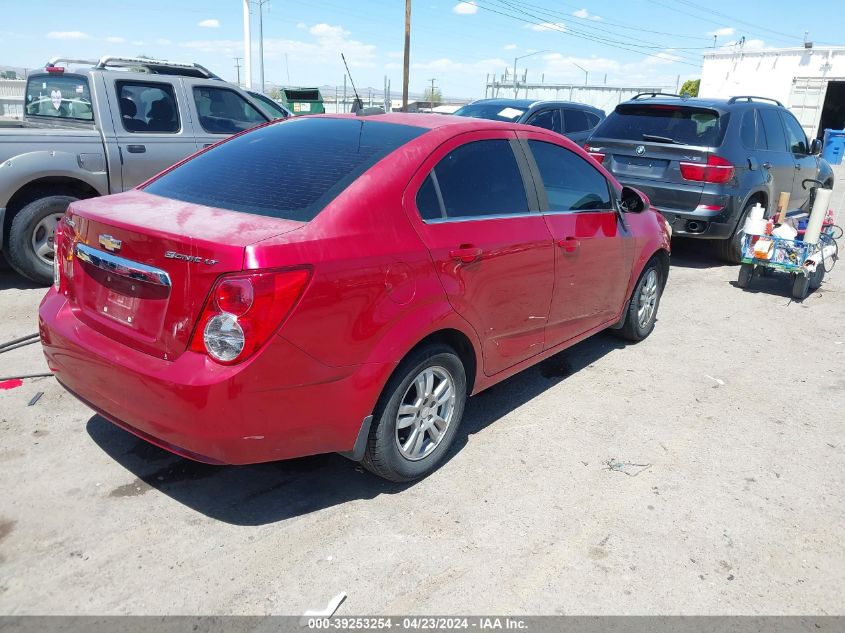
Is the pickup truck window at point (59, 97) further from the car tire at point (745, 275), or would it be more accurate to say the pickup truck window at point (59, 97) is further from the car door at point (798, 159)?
the car door at point (798, 159)

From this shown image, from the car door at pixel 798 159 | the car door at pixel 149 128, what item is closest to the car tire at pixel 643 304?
the car door at pixel 149 128

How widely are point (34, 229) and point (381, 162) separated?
4309 mm

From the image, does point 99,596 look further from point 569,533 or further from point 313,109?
point 313,109

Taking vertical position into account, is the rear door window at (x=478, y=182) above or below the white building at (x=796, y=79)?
below

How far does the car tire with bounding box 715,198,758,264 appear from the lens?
800 centimetres

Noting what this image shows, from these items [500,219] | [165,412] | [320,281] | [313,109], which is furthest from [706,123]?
[313,109]

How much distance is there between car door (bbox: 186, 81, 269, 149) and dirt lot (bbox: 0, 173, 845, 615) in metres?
3.37

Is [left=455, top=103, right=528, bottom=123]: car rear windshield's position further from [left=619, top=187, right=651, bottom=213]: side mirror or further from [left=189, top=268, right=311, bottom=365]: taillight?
[left=189, top=268, right=311, bottom=365]: taillight

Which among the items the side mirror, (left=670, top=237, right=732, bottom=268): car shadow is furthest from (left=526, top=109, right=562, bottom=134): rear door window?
the side mirror

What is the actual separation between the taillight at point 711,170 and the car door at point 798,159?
2.09 metres

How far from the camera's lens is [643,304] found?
5434mm

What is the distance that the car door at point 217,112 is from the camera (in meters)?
7.09

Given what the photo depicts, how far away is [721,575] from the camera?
280cm

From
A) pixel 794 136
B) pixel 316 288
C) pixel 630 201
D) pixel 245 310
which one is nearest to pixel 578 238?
pixel 630 201
